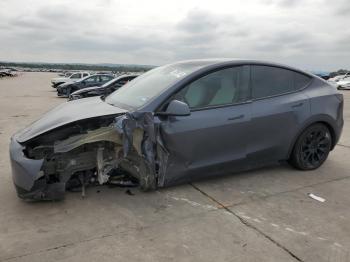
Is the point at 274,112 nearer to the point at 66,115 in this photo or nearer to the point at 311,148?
the point at 311,148

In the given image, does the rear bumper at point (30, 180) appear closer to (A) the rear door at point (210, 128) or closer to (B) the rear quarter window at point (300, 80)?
(A) the rear door at point (210, 128)

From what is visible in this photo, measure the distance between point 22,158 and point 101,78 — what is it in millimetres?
19607

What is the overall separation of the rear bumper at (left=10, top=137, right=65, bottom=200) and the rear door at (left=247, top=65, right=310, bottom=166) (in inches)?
91.8

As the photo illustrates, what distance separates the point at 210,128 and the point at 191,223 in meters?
1.15

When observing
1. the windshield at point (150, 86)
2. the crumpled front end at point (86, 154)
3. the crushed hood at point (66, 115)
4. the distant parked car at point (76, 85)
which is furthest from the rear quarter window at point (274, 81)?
the distant parked car at point (76, 85)

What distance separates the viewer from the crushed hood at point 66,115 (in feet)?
13.1

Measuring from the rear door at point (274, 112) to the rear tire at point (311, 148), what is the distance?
20 cm

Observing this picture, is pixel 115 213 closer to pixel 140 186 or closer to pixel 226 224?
pixel 140 186

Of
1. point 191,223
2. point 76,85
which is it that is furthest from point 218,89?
point 76,85

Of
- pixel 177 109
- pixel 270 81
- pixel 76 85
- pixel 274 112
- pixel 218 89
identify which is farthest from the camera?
pixel 76 85

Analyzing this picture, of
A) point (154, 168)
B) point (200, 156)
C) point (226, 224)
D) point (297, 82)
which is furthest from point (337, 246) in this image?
point (297, 82)

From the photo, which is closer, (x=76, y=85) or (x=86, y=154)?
(x=86, y=154)

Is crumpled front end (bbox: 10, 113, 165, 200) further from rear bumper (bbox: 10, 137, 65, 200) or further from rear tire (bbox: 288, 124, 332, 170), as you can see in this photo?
rear tire (bbox: 288, 124, 332, 170)

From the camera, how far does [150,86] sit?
4.63 metres
